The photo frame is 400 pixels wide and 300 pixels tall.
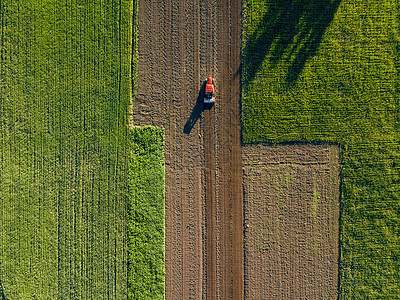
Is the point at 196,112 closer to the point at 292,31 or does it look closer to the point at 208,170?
the point at 208,170

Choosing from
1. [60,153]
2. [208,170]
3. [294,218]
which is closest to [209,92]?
[208,170]

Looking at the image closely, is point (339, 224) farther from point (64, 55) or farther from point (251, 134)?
point (64, 55)

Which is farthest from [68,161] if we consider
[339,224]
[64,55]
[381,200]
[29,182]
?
[381,200]

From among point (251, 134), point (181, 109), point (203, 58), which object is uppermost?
point (203, 58)

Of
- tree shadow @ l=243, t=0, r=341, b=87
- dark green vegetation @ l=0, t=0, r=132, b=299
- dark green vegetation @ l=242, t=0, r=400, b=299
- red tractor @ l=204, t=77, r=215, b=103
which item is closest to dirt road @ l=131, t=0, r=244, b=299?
red tractor @ l=204, t=77, r=215, b=103

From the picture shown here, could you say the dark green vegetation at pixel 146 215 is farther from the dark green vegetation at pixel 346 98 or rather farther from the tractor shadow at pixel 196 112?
the dark green vegetation at pixel 346 98

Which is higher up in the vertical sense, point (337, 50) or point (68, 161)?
point (337, 50)
